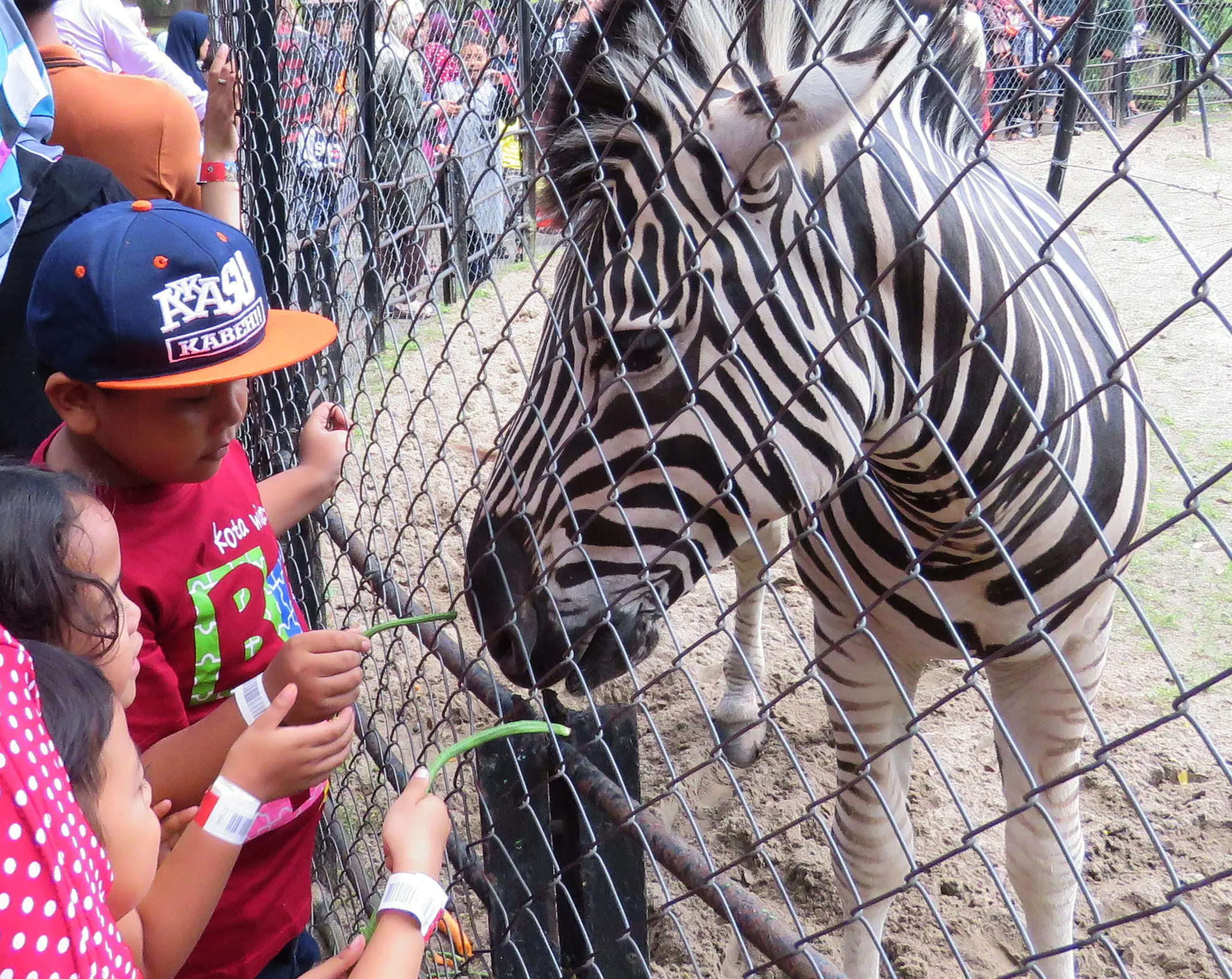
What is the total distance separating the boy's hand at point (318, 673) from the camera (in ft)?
5.48

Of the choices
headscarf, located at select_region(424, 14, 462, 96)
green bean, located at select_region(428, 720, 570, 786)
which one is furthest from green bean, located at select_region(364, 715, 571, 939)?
headscarf, located at select_region(424, 14, 462, 96)

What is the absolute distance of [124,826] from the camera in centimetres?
118

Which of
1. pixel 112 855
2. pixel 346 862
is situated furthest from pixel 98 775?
pixel 346 862

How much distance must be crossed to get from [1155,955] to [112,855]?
9.63 ft

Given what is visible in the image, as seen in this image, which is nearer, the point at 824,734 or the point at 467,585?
the point at 467,585

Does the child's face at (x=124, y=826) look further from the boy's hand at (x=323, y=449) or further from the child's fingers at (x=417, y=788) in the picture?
the boy's hand at (x=323, y=449)

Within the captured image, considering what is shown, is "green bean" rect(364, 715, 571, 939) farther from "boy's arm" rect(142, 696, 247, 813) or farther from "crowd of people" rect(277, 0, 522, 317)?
"crowd of people" rect(277, 0, 522, 317)

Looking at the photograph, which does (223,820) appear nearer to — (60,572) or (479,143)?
(60,572)

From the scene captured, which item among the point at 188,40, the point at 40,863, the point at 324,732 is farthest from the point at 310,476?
the point at 188,40

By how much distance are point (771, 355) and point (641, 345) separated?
22 centimetres

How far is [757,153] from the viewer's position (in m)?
1.44

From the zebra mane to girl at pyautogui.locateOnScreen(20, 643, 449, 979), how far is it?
3.43 feet

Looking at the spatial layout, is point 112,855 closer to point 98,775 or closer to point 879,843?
point 98,775

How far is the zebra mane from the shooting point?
1.70m
